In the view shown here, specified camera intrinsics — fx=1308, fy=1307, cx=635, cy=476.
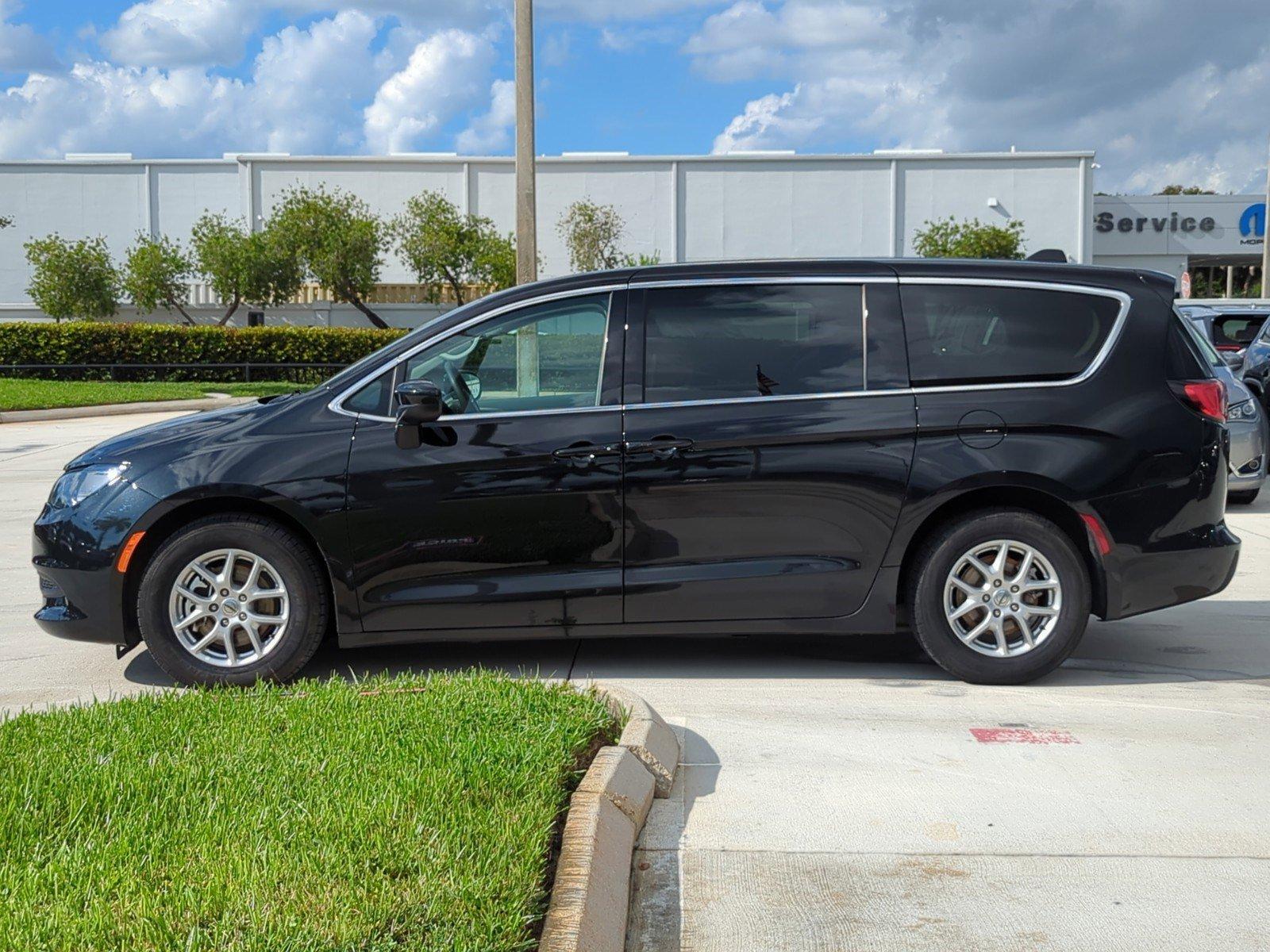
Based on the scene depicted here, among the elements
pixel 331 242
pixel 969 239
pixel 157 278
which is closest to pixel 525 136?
pixel 331 242

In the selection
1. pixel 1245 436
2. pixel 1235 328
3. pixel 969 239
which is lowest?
pixel 1245 436

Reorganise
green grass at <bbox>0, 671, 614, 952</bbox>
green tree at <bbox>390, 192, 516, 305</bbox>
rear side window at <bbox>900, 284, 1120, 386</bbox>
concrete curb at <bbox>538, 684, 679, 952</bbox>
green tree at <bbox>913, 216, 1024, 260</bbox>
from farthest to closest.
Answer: green tree at <bbox>913, 216, 1024, 260</bbox> < green tree at <bbox>390, 192, 516, 305</bbox> < rear side window at <bbox>900, 284, 1120, 386</bbox> < concrete curb at <bbox>538, 684, 679, 952</bbox> < green grass at <bbox>0, 671, 614, 952</bbox>

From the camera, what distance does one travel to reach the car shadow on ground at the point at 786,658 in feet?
20.1

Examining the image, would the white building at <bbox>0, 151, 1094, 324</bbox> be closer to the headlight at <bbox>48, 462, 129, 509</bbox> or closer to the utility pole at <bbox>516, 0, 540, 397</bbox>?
the utility pole at <bbox>516, 0, 540, 397</bbox>

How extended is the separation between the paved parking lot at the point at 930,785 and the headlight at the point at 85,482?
86 cm

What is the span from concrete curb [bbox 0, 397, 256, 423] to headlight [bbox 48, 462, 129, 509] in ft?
49.7

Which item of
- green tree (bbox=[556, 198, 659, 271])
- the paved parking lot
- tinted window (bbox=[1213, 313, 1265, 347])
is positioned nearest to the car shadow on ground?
the paved parking lot

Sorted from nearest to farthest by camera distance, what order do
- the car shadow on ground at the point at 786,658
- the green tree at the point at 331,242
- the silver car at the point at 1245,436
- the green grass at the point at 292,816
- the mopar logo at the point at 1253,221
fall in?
the green grass at the point at 292,816 < the car shadow on ground at the point at 786,658 < the silver car at the point at 1245,436 < the green tree at the point at 331,242 < the mopar logo at the point at 1253,221

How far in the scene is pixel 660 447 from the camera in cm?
566

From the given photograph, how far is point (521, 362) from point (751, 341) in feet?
3.43

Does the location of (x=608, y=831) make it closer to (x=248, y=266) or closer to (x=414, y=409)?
(x=414, y=409)

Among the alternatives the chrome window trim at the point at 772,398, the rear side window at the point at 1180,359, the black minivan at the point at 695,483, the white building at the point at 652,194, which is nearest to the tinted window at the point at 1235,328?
the rear side window at the point at 1180,359

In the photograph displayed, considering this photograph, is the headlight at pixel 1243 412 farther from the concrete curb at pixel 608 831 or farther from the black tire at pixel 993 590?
the concrete curb at pixel 608 831

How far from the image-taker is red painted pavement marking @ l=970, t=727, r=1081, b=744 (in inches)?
201
